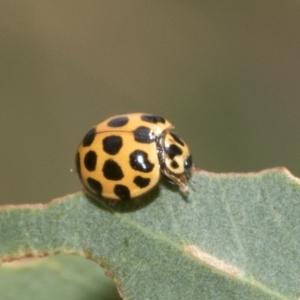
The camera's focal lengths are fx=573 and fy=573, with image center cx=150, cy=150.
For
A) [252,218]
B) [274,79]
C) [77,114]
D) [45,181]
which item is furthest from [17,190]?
[252,218]

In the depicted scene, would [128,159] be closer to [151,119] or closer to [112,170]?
[112,170]

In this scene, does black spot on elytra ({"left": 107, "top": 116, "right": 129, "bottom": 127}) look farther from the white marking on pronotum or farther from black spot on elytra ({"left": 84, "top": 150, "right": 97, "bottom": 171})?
the white marking on pronotum

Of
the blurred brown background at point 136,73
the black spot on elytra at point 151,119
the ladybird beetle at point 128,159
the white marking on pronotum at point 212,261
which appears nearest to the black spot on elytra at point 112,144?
the ladybird beetle at point 128,159

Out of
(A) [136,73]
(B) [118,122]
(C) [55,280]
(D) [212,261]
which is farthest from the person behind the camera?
(A) [136,73]

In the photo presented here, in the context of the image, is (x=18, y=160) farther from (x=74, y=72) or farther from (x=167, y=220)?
(x=167, y=220)

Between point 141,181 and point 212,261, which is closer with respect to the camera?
point 212,261

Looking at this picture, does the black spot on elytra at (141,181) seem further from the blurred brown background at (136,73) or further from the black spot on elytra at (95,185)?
the blurred brown background at (136,73)

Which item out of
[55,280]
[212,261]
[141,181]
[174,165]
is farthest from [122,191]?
[55,280]
